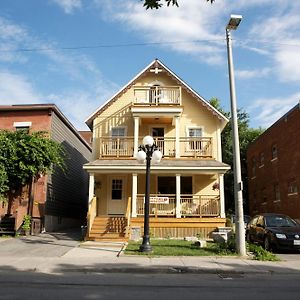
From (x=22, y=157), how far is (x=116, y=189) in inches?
226

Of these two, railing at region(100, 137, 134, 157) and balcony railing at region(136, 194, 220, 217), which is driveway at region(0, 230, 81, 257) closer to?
balcony railing at region(136, 194, 220, 217)

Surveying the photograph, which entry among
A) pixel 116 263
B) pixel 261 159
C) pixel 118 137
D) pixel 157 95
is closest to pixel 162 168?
pixel 118 137

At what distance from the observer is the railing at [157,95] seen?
22.5 meters

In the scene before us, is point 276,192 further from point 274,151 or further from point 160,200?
point 160,200

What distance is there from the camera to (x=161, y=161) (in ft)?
69.9

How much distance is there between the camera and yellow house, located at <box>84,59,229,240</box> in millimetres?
19672

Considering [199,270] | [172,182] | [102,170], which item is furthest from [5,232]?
[199,270]

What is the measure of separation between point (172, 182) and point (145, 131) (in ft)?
11.5

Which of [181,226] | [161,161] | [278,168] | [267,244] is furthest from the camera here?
[278,168]

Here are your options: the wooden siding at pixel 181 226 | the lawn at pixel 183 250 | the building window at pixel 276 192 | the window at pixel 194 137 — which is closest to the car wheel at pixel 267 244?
the lawn at pixel 183 250

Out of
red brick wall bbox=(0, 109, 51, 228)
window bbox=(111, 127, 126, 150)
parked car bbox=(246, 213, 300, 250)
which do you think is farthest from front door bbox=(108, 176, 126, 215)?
parked car bbox=(246, 213, 300, 250)

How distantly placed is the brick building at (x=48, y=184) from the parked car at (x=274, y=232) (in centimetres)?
1110

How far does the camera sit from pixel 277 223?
16.5 metres

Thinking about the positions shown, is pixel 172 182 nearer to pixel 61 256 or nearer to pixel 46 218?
pixel 46 218
